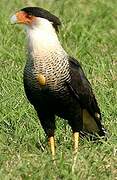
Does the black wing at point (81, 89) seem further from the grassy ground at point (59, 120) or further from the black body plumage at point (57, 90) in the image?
the grassy ground at point (59, 120)

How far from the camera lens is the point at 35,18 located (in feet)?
17.4

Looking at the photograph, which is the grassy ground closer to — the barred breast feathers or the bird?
the bird

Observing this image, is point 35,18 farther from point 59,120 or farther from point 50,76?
point 59,120

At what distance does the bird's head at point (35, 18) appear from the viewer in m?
5.30

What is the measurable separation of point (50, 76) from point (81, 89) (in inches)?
12.7

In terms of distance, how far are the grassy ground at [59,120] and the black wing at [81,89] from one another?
0.24 metres

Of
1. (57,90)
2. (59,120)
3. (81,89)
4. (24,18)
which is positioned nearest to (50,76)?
(57,90)

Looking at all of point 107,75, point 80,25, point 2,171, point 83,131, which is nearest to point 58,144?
point 83,131

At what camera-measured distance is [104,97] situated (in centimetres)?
655

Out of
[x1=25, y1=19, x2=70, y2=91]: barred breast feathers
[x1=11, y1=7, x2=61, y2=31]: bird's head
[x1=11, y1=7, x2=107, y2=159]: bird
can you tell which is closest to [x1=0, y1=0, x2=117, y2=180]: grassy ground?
[x1=11, y1=7, x2=107, y2=159]: bird

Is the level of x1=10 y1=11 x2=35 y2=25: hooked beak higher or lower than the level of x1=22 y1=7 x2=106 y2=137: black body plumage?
higher

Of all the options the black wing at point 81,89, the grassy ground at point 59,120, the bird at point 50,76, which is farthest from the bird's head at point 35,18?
the grassy ground at point 59,120

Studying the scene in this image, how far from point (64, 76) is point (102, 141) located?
509mm

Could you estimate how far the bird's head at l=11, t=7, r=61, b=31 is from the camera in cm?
530
